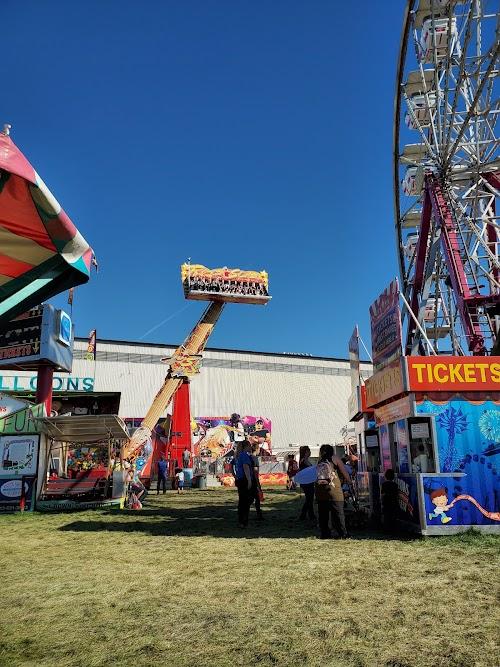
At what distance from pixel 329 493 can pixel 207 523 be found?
12.4 feet

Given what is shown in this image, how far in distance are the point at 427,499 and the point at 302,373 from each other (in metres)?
42.6

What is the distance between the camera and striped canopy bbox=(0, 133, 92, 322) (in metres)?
3.00

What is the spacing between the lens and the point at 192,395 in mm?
44969

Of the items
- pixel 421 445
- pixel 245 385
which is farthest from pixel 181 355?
pixel 421 445

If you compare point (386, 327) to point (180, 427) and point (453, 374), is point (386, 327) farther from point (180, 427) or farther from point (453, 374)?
point (180, 427)

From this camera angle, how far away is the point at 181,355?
32.2 meters

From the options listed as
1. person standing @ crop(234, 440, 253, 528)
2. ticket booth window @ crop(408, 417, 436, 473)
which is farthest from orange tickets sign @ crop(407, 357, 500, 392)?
person standing @ crop(234, 440, 253, 528)

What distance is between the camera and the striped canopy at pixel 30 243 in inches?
118

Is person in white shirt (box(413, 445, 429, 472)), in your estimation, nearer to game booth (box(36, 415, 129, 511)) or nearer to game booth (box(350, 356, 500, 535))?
game booth (box(350, 356, 500, 535))

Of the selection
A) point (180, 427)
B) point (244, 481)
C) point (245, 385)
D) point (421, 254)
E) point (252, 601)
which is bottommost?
point (252, 601)

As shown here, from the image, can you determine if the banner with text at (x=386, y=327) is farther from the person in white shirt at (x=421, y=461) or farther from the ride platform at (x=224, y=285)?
the ride platform at (x=224, y=285)

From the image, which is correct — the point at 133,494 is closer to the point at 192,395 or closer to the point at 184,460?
the point at 184,460

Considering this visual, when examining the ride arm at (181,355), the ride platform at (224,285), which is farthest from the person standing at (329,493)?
Result: the ride platform at (224,285)

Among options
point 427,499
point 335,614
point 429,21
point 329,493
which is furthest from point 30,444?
point 429,21
